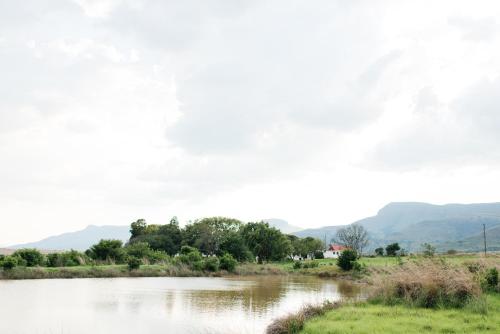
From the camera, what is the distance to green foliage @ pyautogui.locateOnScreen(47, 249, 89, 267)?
5769 centimetres

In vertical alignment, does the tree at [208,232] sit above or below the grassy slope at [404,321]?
above

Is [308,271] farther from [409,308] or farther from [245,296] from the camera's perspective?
[409,308]

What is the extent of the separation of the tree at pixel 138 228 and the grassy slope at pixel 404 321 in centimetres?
10557

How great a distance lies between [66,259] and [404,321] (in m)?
51.6

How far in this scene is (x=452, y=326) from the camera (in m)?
15.0

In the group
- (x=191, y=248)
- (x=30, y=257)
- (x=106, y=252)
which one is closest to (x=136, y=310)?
(x=30, y=257)

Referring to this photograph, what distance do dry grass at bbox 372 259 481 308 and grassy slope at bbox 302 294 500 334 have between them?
2.83ft

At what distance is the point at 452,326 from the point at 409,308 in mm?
3926

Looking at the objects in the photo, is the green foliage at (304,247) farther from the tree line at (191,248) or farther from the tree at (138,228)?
the tree at (138,228)

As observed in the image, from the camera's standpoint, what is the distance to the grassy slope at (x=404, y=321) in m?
14.8

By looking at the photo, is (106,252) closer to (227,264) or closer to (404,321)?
(227,264)

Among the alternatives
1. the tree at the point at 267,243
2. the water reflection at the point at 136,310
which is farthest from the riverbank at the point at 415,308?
the tree at the point at 267,243

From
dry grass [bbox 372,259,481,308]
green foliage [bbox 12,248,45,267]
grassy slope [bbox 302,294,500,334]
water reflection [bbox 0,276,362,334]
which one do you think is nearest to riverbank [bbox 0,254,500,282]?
green foliage [bbox 12,248,45,267]

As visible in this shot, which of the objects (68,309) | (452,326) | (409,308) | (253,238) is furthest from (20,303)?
(253,238)
